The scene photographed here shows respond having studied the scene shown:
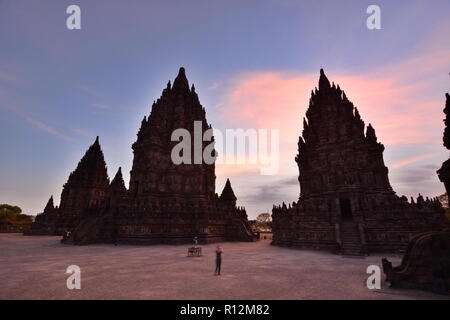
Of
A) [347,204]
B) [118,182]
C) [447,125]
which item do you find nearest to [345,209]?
[347,204]

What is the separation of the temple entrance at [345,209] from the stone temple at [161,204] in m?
15.4

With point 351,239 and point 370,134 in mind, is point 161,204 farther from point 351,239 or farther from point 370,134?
point 370,134

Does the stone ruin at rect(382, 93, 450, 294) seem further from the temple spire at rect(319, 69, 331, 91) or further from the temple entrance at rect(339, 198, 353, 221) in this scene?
the temple spire at rect(319, 69, 331, 91)

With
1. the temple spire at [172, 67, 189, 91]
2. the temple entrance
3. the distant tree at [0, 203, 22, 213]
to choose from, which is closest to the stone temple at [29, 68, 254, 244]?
the temple spire at [172, 67, 189, 91]

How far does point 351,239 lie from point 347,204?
7263 millimetres

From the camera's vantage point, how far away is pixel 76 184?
52438 millimetres

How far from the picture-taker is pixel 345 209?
26.9 metres

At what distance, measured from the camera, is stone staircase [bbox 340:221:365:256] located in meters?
19.4

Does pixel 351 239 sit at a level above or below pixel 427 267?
below

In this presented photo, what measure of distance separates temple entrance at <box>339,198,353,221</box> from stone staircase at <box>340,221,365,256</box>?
337 cm

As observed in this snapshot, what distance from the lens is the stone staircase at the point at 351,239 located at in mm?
19394

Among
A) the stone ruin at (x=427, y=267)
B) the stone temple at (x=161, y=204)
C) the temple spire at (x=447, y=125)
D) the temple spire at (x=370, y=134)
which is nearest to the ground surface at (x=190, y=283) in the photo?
the stone ruin at (x=427, y=267)

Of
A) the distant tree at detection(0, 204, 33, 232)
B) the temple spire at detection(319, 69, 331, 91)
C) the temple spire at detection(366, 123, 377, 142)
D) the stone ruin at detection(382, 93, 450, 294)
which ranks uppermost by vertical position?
the temple spire at detection(319, 69, 331, 91)
